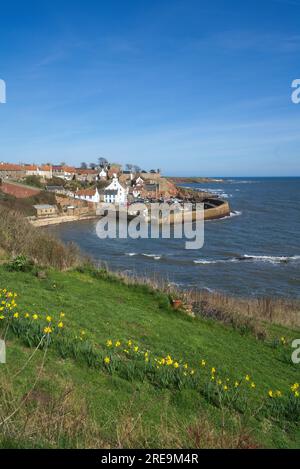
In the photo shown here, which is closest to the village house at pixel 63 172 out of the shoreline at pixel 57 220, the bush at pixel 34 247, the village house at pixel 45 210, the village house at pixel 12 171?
the village house at pixel 12 171

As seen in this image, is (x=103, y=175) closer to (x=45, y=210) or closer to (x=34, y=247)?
(x=45, y=210)

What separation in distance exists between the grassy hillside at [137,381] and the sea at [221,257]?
7957 mm

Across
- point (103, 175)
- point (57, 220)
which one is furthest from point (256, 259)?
point (103, 175)

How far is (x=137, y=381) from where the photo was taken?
606cm

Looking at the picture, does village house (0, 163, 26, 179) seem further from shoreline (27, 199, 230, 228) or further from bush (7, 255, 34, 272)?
bush (7, 255, 34, 272)

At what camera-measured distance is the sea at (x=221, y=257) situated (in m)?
24.4

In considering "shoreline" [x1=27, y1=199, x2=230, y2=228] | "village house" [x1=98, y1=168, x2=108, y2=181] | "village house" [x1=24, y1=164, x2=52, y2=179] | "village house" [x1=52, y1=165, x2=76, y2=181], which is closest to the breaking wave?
"shoreline" [x1=27, y1=199, x2=230, y2=228]

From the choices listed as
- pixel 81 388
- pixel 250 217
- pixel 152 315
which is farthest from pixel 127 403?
pixel 250 217

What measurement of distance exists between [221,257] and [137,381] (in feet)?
90.5

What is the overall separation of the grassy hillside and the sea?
796 centimetres

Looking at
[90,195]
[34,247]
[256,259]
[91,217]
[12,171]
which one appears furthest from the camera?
[12,171]

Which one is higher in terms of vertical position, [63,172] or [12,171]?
[63,172]

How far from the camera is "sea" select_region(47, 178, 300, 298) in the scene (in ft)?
80.1

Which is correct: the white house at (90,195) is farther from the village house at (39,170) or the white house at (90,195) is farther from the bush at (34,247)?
the bush at (34,247)
